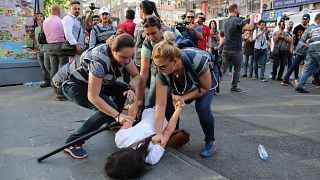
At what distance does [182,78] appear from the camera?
9.27ft

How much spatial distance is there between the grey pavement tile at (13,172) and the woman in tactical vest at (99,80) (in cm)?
47

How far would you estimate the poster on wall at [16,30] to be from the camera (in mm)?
7160

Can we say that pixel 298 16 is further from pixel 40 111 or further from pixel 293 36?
pixel 40 111

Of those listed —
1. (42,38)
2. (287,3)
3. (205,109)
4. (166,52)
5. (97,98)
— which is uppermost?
(287,3)

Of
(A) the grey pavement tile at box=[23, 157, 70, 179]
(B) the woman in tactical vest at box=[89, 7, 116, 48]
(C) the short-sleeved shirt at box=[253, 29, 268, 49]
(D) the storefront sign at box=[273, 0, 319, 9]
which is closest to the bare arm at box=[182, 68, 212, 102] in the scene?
(A) the grey pavement tile at box=[23, 157, 70, 179]

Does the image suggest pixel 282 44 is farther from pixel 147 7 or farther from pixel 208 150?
pixel 208 150

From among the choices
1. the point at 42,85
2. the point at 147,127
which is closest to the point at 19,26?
the point at 42,85

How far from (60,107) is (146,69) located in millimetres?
2408

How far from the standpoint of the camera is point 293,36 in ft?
26.8

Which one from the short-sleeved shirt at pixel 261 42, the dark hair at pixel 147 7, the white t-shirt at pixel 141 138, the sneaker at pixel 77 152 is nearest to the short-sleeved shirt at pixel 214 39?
the short-sleeved shirt at pixel 261 42

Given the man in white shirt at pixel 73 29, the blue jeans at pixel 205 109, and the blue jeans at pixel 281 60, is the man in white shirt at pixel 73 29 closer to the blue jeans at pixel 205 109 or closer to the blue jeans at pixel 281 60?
the blue jeans at pixel 205 109

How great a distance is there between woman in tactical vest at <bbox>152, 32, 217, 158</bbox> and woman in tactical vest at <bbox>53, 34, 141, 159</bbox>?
1.03ft

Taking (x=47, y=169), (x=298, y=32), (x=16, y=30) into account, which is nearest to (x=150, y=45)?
(x=47, y=169)

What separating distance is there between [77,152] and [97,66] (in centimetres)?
93
